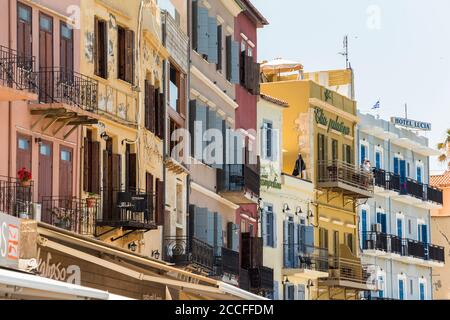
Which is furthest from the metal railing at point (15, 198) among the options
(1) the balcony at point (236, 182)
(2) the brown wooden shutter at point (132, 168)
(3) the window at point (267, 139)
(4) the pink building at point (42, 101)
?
(3) the window at point (267, 139)

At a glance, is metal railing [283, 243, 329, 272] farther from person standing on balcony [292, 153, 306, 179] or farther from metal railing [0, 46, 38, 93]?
metal railing [0, 46, 38, 93]

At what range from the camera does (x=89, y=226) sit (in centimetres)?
2995

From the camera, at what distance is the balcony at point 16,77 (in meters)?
25.7

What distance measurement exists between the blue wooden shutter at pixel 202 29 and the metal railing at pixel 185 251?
262 inches

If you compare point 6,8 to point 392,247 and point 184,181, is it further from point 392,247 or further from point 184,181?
point 392,247

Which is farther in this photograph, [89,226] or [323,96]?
[323,96]

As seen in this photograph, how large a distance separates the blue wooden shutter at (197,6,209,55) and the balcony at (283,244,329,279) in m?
12.2

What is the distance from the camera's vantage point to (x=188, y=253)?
3784 cm

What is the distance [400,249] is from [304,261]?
13168mm

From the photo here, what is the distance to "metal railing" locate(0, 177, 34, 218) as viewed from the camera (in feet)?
83.9

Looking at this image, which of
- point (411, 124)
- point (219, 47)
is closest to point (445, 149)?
point (411, 124)

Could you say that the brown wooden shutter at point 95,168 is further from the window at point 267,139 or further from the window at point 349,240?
the window at point 349,240
